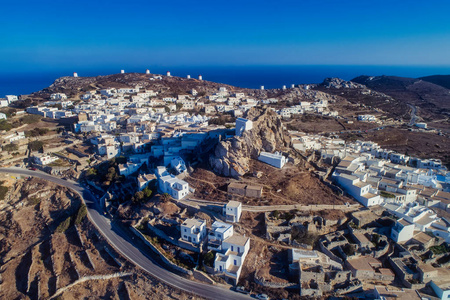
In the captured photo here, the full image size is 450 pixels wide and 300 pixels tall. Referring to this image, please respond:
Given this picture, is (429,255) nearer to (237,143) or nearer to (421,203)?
(421,203)

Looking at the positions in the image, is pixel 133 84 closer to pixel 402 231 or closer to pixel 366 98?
pixel 366 98

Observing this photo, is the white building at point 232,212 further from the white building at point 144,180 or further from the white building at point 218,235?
the white building at point 144,180

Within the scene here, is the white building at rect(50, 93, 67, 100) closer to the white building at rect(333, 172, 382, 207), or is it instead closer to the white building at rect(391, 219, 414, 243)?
the white building at rect(333, 172, 382, 207)

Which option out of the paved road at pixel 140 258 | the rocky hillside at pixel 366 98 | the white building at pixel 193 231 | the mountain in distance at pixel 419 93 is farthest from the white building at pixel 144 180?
the mountain in distance at pixel 419 93

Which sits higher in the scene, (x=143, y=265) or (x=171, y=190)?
(x=171, y=190)

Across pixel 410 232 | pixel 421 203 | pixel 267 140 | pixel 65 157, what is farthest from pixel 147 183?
pixel 421 203

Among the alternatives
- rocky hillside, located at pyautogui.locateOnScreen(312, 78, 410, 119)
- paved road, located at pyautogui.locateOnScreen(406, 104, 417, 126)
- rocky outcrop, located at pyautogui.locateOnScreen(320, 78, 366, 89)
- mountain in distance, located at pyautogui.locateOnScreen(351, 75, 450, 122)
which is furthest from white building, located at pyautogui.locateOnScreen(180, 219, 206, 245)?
rocky outcrop, located at pyautogui.locateOnScreen(320, 78, 366, 89)

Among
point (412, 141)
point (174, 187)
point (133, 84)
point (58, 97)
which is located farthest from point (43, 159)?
point (412, 141)
